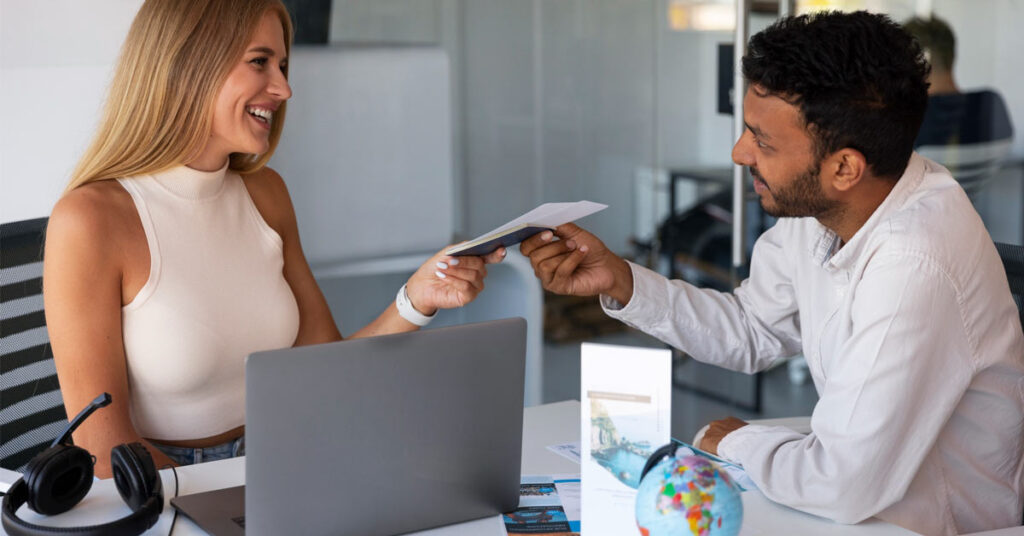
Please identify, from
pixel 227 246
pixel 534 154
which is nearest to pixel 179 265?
pixel 227 246

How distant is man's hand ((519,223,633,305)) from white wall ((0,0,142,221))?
116 cm

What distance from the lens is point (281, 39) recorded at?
Answer: 83.7 inches

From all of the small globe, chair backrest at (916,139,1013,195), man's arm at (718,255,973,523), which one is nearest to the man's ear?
man's arm at (718,255,973,523)

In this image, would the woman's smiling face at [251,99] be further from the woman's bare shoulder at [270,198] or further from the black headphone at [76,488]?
the black headphone at [76,488]

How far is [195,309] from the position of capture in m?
1.95

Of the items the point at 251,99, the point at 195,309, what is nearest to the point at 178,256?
the point at 195,309

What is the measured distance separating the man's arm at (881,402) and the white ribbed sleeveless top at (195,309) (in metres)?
0.97

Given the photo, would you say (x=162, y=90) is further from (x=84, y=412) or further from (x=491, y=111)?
(x=491, y=111)

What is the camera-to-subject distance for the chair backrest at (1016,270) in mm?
1811

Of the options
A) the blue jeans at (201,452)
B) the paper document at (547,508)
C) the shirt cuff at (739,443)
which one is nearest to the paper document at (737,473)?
the shirt cuff at (739,443)

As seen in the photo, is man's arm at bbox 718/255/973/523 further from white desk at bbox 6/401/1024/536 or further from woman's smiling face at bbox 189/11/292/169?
woman's smiling face at bbox 189/11/292/169

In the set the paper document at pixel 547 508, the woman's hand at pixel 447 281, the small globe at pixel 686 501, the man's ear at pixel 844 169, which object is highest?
the man's ear at pixel 844 169

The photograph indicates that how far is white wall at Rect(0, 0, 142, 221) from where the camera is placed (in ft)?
7.91

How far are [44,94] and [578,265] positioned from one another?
1297mm
